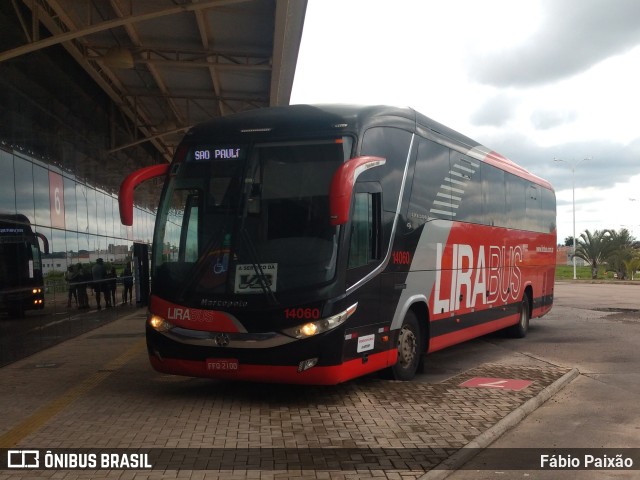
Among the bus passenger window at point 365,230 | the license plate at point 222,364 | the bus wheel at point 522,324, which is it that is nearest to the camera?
the license plate at point 222,364

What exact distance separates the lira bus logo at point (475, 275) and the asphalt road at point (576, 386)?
1.00 m

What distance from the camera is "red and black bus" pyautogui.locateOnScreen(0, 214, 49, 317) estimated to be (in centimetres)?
1088

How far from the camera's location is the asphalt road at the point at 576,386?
619 centimetres

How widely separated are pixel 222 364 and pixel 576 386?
15.8 ft

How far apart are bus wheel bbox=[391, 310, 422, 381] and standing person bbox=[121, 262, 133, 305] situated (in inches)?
509

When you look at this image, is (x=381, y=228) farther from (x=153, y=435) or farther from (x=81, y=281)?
(x=81, y=281)

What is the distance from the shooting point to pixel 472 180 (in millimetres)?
11945

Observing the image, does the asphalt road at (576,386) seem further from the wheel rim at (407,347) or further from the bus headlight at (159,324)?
the bus headlight at (159,324)

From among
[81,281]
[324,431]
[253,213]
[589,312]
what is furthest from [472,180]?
[589,312]

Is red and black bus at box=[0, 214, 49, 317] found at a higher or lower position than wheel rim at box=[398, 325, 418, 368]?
higher

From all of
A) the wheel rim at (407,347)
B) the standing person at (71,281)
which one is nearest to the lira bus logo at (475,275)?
the wheel rim at (407,347)

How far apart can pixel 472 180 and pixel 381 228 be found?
Result: 412 cm

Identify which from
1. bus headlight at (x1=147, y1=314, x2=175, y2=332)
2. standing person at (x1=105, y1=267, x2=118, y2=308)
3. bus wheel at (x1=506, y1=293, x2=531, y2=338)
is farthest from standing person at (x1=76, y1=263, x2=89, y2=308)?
bus wheel at (x1=506, y1=293, x2=531, y2=338)

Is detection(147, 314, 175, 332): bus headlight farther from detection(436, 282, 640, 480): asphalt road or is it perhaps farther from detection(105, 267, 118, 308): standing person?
detection(105, 267, 118, 308): standing person
